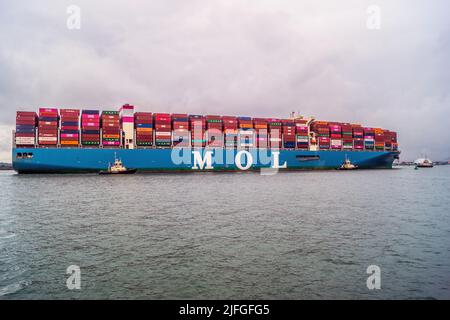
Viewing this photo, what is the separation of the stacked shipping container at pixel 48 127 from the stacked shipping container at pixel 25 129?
1541 millimetres

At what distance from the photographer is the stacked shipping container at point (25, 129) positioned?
63594 mm

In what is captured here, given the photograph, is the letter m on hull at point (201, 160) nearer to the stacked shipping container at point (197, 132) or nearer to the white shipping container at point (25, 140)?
the stacked shipping container at point (197, 132)

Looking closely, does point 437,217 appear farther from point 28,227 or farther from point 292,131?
point 292,131

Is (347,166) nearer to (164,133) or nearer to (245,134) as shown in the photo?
(245,134)

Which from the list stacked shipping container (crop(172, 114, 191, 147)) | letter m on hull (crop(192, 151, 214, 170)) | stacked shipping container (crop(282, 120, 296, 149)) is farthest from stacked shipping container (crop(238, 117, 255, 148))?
stacked shipping container (crop(172, 114, 191, 147))

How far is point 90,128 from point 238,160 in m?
40.8

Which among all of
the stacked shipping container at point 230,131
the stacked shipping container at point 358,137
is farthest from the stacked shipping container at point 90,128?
the stacked shipping container at point 358,137

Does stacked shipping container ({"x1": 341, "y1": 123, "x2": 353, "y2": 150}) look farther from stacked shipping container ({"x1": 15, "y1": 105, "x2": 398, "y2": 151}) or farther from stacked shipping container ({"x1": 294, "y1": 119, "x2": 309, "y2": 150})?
stacked shipping container ({"x1": 294, "y1": 119, "x2": 309, "y2": 150})

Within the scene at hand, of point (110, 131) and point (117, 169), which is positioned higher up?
point (110, 131)

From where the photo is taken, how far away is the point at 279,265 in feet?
33.6

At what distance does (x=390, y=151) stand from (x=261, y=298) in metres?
107

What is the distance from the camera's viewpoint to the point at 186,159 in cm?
7544

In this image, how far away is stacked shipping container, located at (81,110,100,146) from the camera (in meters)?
67.9

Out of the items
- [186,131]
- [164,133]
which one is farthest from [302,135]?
[164,133]
